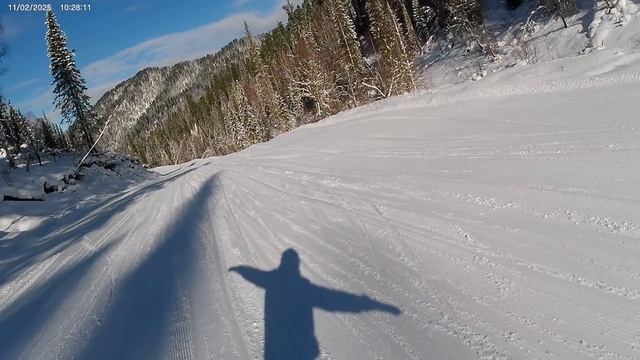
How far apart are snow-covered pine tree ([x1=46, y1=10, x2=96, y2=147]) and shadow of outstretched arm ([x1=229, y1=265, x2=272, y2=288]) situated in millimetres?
36596

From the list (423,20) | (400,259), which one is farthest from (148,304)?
(423,20)

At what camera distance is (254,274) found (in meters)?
5.19

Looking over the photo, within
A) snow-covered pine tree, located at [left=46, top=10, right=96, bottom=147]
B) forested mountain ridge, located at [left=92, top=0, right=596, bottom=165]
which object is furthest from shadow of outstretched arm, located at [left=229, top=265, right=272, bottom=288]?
snow-covered pine tree, located at [left=46, top=10, right=96, bottom=147]

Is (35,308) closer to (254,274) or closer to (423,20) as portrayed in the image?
(254,274)

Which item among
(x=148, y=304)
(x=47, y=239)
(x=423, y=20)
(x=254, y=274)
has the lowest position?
(x=254, y=274)

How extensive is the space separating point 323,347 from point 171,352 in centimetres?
142

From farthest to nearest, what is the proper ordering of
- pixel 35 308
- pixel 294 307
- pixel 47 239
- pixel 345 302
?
pixel 47 239
pixel 35 308
pixel 294 307
pixel 345 302

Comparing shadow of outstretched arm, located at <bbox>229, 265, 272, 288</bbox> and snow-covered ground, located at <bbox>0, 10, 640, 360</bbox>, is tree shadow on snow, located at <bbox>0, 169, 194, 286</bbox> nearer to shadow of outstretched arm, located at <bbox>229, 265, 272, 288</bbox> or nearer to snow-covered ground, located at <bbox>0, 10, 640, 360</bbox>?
snow-covered ground, located at <bbox>0, 10, 640, 360</bbox>

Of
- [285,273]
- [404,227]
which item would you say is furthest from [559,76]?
[285,273]

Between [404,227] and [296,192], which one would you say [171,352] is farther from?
[296,192]

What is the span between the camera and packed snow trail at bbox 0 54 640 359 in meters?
3.42

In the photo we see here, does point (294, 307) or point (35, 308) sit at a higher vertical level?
point (35, 308)

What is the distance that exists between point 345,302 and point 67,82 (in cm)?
4123

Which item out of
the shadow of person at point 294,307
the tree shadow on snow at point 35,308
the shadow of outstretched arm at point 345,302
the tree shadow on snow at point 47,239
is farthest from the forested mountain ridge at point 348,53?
the tree shadow on snow at point 35,308
